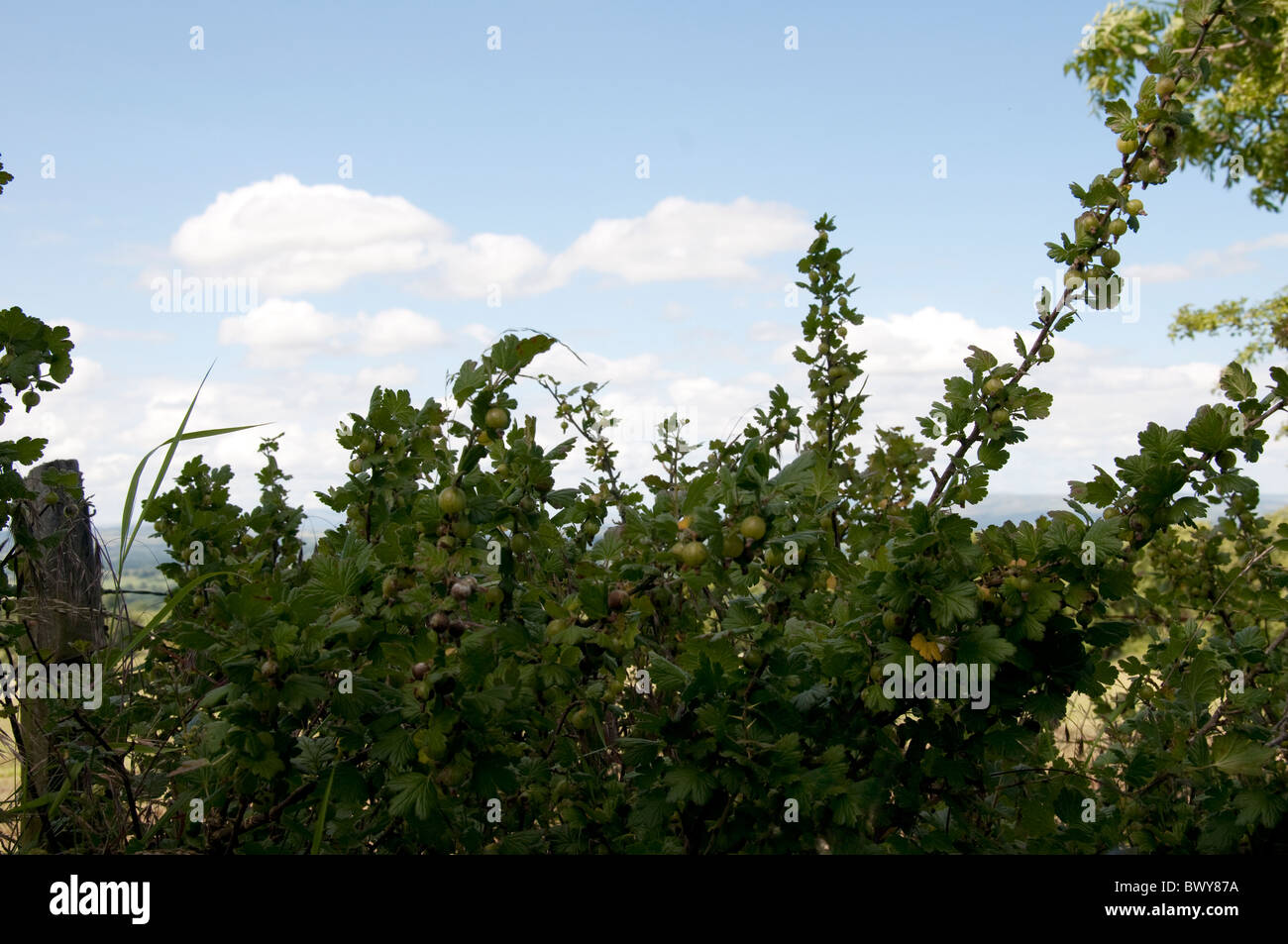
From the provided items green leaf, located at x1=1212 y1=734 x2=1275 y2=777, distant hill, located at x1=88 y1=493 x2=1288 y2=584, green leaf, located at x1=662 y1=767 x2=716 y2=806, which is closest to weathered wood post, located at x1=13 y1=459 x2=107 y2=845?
distant hill, located at x1=88 y1=493 x2=1288 y2=584

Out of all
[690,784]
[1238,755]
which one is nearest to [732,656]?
[690,784]

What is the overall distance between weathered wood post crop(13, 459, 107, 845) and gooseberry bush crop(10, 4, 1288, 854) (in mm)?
853

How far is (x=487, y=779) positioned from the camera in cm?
191

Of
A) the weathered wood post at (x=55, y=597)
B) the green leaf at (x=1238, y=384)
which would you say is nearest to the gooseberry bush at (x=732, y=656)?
the green leaf at (x=1238, y=384)

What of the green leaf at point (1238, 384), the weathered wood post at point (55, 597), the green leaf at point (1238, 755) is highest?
the green leaf at point (1238, 384)

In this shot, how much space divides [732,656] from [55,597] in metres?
3.13

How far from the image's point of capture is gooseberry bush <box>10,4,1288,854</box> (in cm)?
188

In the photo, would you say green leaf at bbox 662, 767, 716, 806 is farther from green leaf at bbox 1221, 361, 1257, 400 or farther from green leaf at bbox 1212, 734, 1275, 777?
green leaf at bbox 1221, 361, 1257, 400

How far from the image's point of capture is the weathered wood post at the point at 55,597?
11.1 feet

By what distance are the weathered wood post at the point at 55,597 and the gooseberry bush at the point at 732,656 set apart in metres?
0.85

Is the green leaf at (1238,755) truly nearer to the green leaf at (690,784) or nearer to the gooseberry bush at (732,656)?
the gooseberry bush at (732,656)
